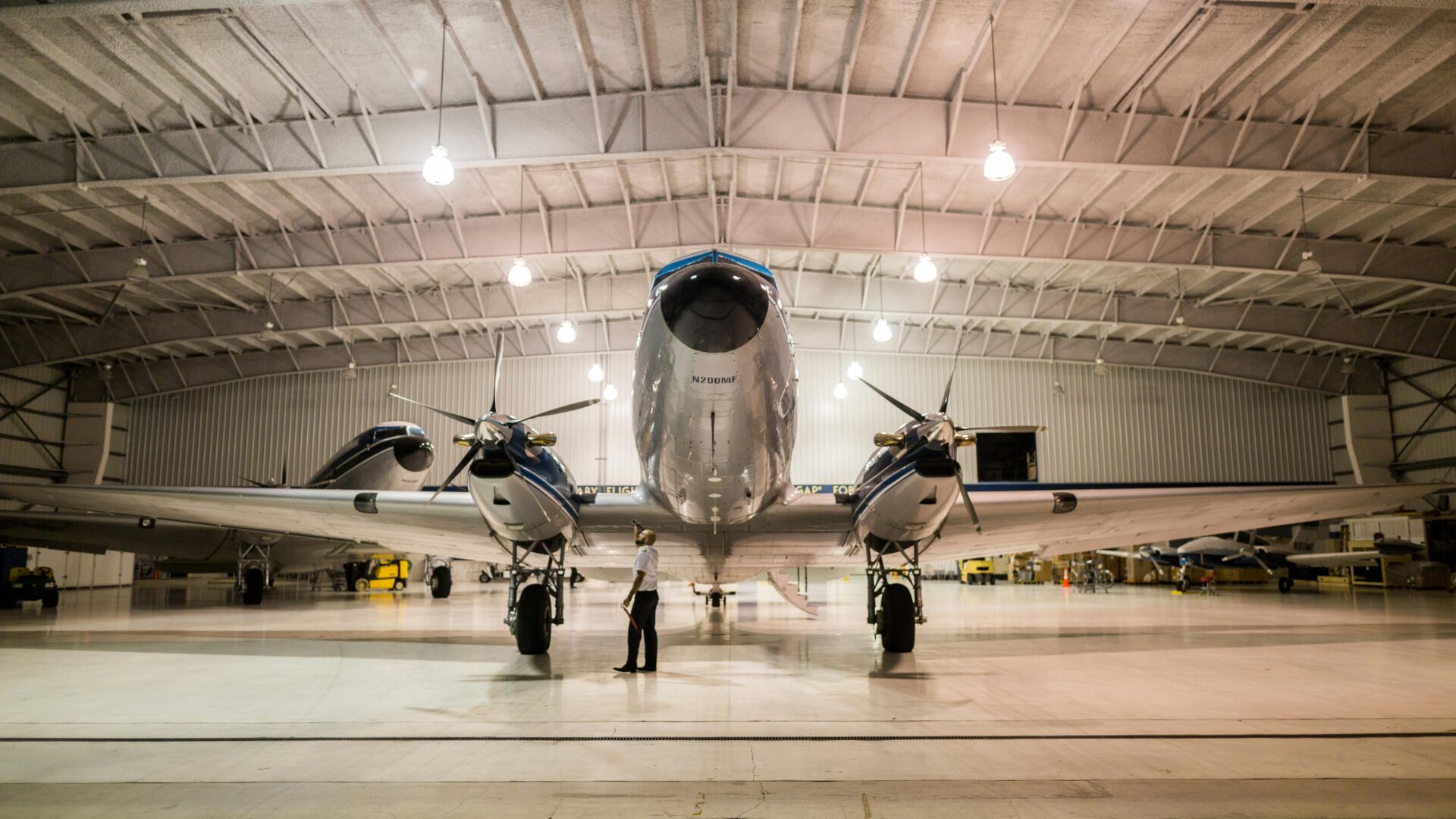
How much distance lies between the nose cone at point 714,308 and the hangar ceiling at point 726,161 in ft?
24.5

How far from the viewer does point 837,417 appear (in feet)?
113

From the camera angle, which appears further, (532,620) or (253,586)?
(253,586)

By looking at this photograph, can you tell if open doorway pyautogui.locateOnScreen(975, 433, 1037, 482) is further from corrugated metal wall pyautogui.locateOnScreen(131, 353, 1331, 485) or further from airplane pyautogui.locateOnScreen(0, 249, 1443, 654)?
airplane pyautogui.locateOnScreen(0, 249, 1443, 654)

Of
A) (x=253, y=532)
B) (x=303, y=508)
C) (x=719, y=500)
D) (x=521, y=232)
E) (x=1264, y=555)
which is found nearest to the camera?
(x=719, y=500)

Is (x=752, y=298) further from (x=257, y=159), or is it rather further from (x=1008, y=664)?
(x=257, y=159)

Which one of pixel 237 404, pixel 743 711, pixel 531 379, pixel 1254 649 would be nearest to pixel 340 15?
pixel 743 711

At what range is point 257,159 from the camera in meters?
16.2

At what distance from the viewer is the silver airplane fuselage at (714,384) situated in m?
7.62

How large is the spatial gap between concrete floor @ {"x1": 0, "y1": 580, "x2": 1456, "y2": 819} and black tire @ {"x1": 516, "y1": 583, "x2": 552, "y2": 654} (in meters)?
0.35

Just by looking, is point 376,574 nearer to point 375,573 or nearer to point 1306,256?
point 375,573

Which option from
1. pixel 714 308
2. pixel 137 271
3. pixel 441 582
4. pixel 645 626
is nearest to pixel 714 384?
pixel 714 308

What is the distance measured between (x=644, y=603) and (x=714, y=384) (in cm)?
280

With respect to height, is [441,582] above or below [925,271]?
below

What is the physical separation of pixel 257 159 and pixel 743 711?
16.0 metres
